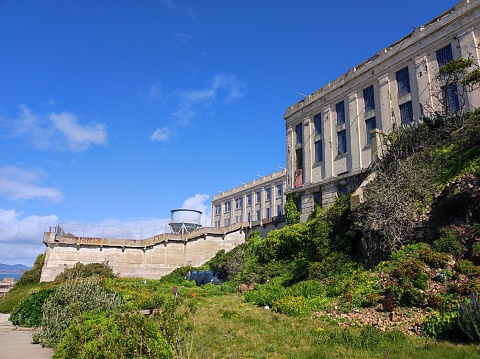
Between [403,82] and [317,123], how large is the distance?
27.2 ft

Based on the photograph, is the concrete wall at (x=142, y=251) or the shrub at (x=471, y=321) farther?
the concrete wall at (x=142, y=251)

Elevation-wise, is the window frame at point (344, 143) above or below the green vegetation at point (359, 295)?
above

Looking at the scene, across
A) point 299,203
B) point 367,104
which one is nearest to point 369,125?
point 367,104

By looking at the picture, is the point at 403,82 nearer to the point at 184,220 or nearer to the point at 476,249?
the point at 476,249

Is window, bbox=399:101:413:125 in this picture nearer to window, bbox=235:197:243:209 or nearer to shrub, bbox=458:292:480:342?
shrub, bbox=458:292:480:342

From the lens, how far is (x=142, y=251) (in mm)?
35250

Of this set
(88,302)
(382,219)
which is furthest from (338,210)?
(88,302)

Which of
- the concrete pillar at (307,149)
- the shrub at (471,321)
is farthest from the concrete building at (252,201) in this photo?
the shrub at (471,321)

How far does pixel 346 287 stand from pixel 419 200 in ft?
18.5

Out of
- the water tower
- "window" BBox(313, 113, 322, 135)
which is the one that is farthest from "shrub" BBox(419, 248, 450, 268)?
the water tower

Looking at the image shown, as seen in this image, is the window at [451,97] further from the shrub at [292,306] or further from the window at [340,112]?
the shrub at [292,306]

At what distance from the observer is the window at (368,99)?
88.7 feet

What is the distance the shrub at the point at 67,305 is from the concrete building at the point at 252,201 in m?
41.8

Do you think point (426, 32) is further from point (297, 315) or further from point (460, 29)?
point (297, 315)
